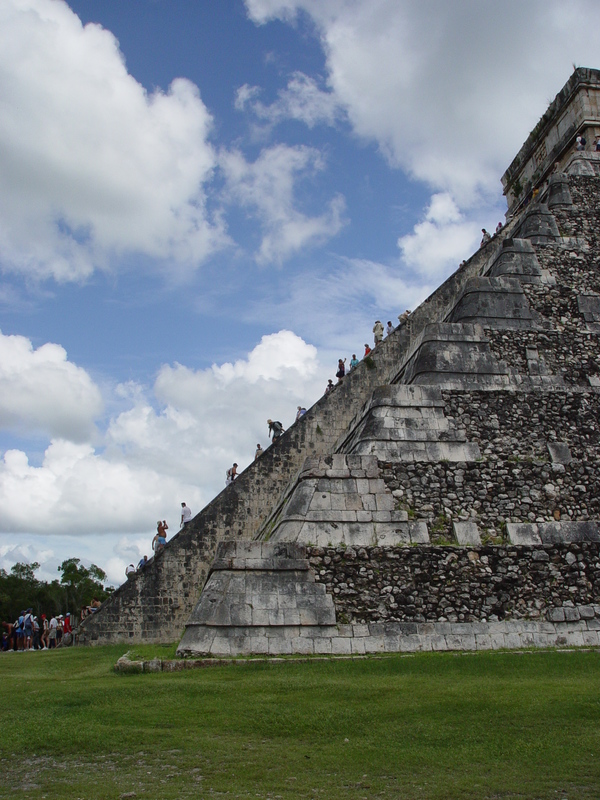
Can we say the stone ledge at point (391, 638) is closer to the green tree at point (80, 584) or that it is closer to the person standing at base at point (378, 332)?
the person standing at base at point (378, 332)

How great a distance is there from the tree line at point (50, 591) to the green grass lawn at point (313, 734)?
42.6 metres

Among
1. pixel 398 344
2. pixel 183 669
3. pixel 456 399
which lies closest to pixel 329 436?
pixel 398 344

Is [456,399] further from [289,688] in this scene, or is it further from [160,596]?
[160,596]

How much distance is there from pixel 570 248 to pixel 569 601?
8.09 metres

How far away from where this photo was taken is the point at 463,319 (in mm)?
13383

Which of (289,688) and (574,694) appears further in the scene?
(289,688)

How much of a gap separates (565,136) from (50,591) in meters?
45.8

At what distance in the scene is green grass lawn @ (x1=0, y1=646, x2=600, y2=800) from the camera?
421 centimetres

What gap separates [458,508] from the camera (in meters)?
10.7

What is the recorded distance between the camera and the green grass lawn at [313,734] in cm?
421

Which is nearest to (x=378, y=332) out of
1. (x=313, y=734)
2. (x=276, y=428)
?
(x=276, y=428)

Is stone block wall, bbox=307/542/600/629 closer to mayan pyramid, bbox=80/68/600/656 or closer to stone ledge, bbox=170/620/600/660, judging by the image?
mayan pyramid, bbox=80/68/600/656

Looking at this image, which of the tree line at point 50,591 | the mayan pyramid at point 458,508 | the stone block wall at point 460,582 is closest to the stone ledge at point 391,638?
the mayan pyramid at point 458,508

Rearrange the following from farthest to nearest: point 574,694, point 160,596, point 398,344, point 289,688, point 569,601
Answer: point 398,344, point 160,596, point 569,601, point 289,688, point 574,694
